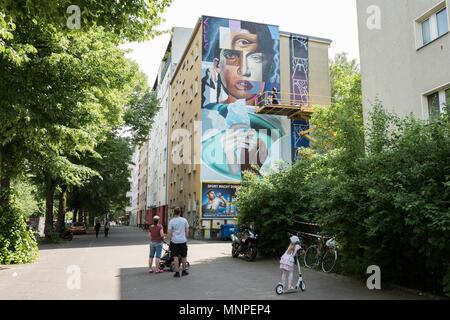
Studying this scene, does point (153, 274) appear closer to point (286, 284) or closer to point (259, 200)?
point (286, 284)

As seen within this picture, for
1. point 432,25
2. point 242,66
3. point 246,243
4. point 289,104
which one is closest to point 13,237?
point 246,243

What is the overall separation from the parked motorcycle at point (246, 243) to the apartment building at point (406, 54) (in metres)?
6.04

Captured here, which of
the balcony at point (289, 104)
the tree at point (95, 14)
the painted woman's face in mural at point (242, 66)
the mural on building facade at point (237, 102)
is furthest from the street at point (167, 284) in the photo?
the painted woman's face in mural at point (242, 66)

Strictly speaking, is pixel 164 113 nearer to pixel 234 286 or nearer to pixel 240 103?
pixel 240 103

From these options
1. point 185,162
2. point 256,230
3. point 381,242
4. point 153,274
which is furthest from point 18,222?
point 185,162

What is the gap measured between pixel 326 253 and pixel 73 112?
8.85 metres

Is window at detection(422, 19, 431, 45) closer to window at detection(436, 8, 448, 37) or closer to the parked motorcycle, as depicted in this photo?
window at detection(436, 8, 448, 37)

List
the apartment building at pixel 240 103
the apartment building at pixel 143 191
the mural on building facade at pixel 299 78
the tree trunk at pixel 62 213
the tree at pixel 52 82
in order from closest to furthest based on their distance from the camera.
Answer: the tree at pixel 52 82 → the apartment building at pixel 240 103 → the tree trunk at pixel 62 213 → the mural on building facade at pixel 299 78 → the apartment building at pixel 143 191

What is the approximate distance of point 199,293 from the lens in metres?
8.79

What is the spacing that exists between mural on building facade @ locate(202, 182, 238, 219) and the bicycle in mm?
17337

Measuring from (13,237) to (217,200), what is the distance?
17.5 metres

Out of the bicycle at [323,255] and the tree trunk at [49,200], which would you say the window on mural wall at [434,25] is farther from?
the tree trunk at [49,200]

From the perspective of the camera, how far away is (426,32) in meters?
15.1

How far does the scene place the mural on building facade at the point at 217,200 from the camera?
99.3 feet
